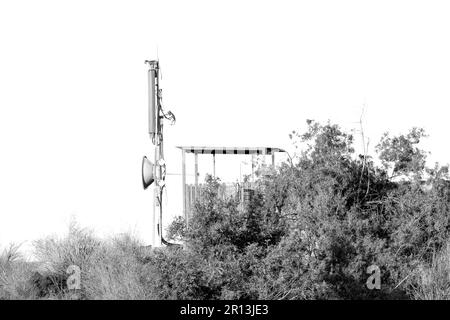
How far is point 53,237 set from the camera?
22312mm

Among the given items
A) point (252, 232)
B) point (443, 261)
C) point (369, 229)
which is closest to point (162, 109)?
point (252, 232)

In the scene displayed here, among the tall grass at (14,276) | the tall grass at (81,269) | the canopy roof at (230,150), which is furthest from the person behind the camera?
the canopy roof at (230,150)

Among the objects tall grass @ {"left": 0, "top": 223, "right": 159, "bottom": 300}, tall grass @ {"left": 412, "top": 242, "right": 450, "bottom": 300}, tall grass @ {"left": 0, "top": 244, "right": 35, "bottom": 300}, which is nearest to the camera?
tall grass @ {"left": 0, "top": 223, "right": 159, "bottom": 300}

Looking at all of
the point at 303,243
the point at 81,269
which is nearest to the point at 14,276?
the point at 81,269

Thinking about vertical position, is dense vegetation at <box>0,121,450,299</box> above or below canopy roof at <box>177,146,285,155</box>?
below

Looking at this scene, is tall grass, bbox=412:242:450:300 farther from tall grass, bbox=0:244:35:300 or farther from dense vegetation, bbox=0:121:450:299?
tall grass, bbox=0:244:35:300

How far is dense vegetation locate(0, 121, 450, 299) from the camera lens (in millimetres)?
18766

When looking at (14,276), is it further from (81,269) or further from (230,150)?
(230,150)

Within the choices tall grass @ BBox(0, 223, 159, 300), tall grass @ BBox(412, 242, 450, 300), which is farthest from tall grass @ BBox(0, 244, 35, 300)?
tall grass @ BBox(412, 242, 450, 300)

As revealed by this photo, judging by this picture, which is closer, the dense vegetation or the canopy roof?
the dense vegetation

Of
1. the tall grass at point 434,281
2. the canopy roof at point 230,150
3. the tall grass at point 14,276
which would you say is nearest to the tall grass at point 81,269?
the tall grass at point 14,276

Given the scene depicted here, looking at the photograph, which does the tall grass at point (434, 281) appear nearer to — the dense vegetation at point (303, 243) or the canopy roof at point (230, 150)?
the dense vegetation at point (303, 243)

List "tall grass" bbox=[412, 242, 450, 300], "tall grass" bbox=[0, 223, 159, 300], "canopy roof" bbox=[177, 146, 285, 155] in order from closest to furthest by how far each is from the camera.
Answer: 1. "tall grass" bbox=[0, 223, 159, 300]
2. "tall grass" bbox=[412, 242, 450, 300]
3. "canopy roof" bbox=[177, 146, 285, 155]

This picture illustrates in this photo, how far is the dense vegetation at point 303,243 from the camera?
18.8 meters
